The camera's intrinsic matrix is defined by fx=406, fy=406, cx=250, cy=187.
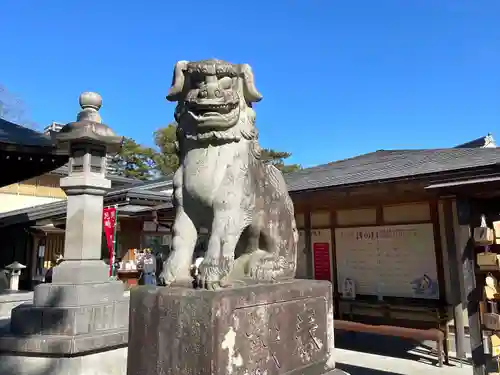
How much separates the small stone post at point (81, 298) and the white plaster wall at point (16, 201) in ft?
46.2

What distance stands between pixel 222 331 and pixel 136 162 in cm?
2744

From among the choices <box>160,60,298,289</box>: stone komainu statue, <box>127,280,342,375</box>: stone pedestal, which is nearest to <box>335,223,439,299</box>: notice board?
<box>127,280,342,375</box>: stone pedestal

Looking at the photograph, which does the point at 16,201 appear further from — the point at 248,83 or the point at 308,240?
the point at 248,83

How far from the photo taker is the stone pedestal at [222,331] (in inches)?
83.6

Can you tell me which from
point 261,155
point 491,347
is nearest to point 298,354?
point 261,155

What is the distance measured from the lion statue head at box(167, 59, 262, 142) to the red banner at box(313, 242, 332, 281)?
654cm

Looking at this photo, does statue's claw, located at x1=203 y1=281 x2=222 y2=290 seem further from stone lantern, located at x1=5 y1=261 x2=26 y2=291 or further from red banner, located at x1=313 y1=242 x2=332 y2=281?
stone lantern, located at x1=5 y1=261 x2=26 y2=291

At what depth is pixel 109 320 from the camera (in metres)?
5.07

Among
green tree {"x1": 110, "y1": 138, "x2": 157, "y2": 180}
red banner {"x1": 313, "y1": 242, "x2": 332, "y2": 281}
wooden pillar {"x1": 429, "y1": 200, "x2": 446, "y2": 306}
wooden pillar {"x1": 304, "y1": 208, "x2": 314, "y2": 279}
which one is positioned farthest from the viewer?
green tree {"x1": 110, "y1": 138, "x2": 157, "y2": 180}

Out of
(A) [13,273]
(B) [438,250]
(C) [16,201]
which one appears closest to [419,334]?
(B) [438,250]

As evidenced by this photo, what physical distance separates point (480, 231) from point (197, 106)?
10.7ft

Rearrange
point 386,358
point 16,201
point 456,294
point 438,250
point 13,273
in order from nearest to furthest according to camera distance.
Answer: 1. point 456,294
2. point 386,358
3. point 438,250
4. point 13,273
5. point 16,201

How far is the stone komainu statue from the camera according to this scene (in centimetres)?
250

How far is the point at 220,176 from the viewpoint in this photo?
8.43 feet
